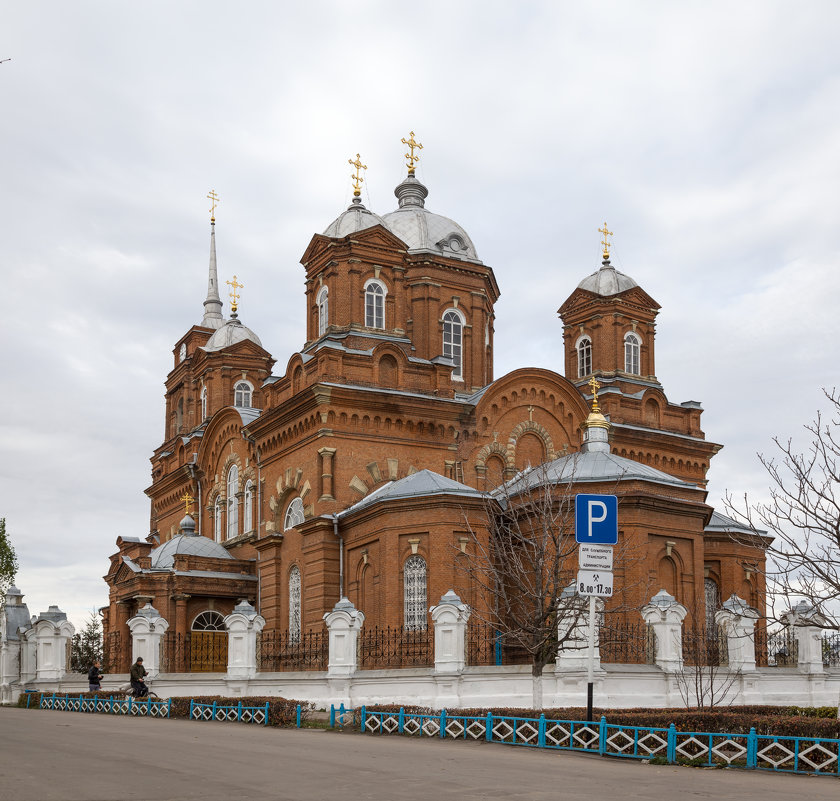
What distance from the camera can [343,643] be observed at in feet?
73.6

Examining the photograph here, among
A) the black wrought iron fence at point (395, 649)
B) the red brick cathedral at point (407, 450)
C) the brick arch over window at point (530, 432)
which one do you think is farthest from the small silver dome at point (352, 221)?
the black wrought iron fence at point (395, 649)

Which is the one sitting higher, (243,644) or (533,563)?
(533,563)

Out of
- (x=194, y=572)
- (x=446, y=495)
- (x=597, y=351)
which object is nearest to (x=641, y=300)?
(x=597, y=351)

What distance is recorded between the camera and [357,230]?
111 feet

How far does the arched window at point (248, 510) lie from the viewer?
35.3 metres

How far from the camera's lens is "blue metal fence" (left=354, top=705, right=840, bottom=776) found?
43.8 ft

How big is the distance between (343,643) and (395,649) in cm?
335

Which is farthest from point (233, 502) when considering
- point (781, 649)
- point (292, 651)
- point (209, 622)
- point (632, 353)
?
point (781, 649)

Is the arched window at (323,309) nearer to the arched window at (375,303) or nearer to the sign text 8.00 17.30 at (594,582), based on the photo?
the arched window at (375,303)

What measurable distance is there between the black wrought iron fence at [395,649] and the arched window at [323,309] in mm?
11181

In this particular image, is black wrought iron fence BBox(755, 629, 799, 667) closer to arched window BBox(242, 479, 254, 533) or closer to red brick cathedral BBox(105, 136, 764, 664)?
red brick cathedral BBox(105, 136, 764, 664)

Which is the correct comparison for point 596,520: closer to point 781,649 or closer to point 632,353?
point 781,649

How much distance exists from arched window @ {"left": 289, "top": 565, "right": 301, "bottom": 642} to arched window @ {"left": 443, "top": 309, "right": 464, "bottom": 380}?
28.2 feet

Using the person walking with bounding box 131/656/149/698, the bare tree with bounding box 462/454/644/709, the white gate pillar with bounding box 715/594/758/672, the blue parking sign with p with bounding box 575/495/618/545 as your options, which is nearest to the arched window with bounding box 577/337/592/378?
the bare tree with bounding box 462/454/644/709
